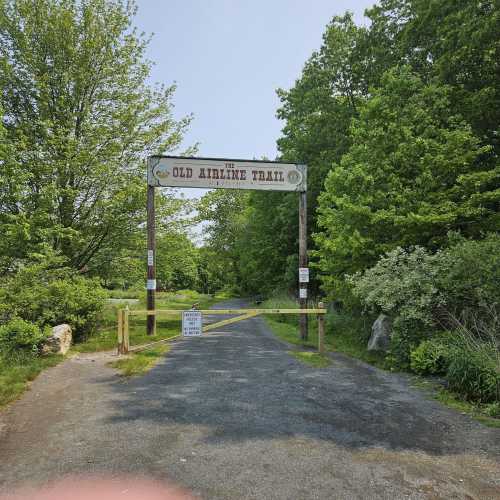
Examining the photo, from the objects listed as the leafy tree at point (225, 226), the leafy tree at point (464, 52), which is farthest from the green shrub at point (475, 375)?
the leafy tree at point (225, 226)

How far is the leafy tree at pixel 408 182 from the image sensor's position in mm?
10812

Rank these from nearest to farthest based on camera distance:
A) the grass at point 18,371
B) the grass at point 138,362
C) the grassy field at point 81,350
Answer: the grass at point 18,371, the grassy field at point 81,350, the grass at point 138,362

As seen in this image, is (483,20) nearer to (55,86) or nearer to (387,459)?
(387,459)

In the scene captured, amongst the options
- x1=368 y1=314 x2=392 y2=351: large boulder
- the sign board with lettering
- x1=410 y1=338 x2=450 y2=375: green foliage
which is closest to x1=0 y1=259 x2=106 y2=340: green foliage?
the sign board with lettering

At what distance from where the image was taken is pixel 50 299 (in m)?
9.77

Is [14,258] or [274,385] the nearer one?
[274,385]

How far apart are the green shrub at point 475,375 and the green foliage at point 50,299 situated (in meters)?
8.67

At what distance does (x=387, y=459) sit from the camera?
12.9ft

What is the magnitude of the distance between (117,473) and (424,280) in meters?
7.08

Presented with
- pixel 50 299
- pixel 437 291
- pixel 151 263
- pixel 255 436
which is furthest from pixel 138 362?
pixel 437 291

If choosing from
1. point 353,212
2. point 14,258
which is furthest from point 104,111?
point 353,212

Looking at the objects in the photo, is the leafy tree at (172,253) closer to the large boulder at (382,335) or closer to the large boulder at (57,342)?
the large boulder at (57,342)

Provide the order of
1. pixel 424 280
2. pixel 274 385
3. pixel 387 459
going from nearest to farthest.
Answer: pixel 387 459
pixel 274 385
pixel 424 280

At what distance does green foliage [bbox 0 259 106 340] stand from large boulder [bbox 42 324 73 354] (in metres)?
0.60
